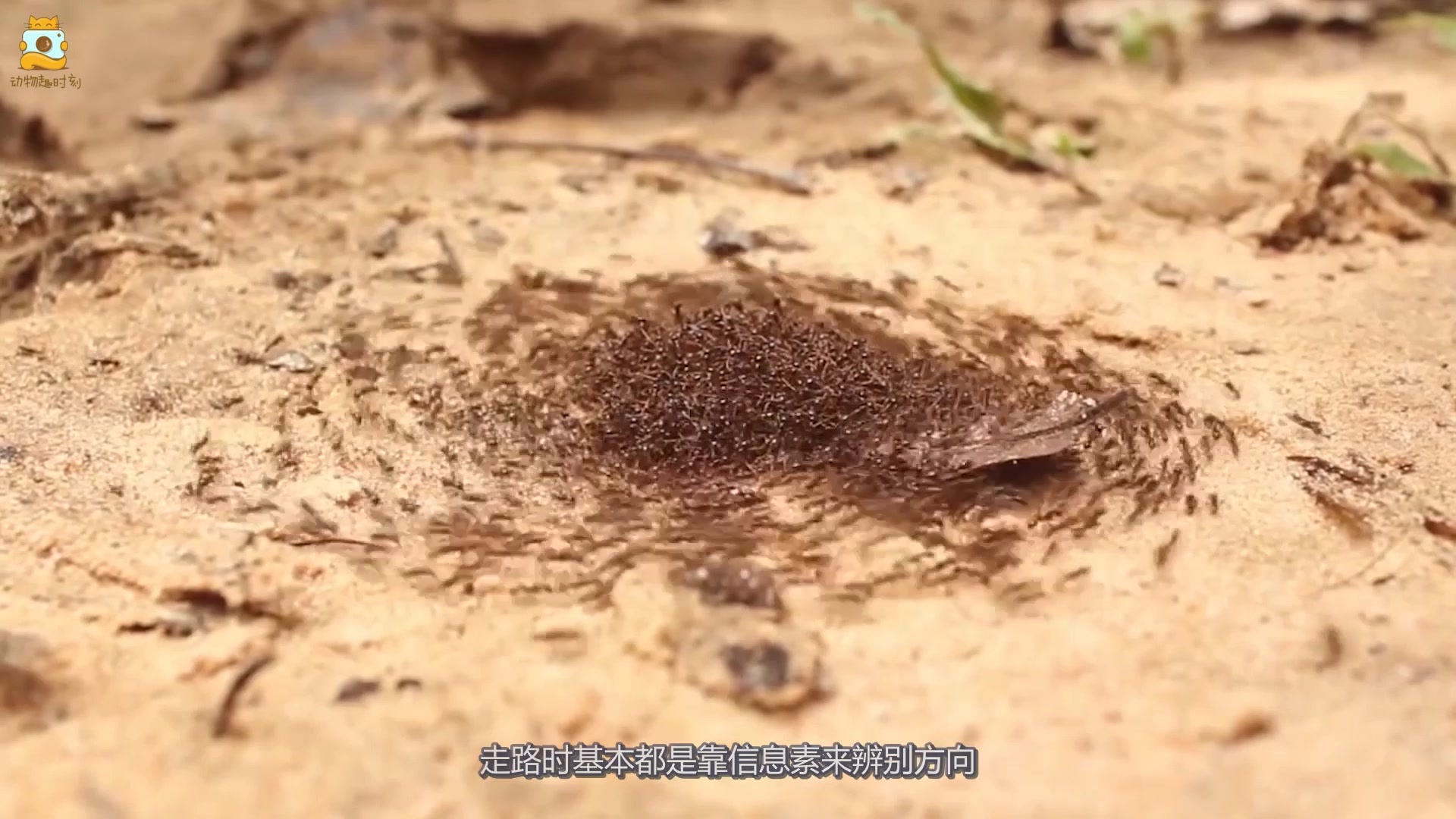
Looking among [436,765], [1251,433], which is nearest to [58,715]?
[436,765]

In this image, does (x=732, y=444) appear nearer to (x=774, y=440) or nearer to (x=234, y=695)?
(x=774, y=440)

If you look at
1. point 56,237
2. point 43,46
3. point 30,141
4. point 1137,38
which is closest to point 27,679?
point 56,237

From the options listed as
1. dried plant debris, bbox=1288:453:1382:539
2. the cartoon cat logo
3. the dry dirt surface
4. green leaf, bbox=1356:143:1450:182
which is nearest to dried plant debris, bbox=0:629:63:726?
the dry dirt surface

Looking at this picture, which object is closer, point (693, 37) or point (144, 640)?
point (144, 640)

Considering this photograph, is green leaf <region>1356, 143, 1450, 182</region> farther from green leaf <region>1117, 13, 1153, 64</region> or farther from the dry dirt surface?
green leaf <region>1117, 13, 1153, 64</region>

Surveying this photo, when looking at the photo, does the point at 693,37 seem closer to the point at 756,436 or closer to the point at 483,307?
the point at 483,307

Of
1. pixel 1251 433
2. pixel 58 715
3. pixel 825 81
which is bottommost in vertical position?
pixel 58 715
